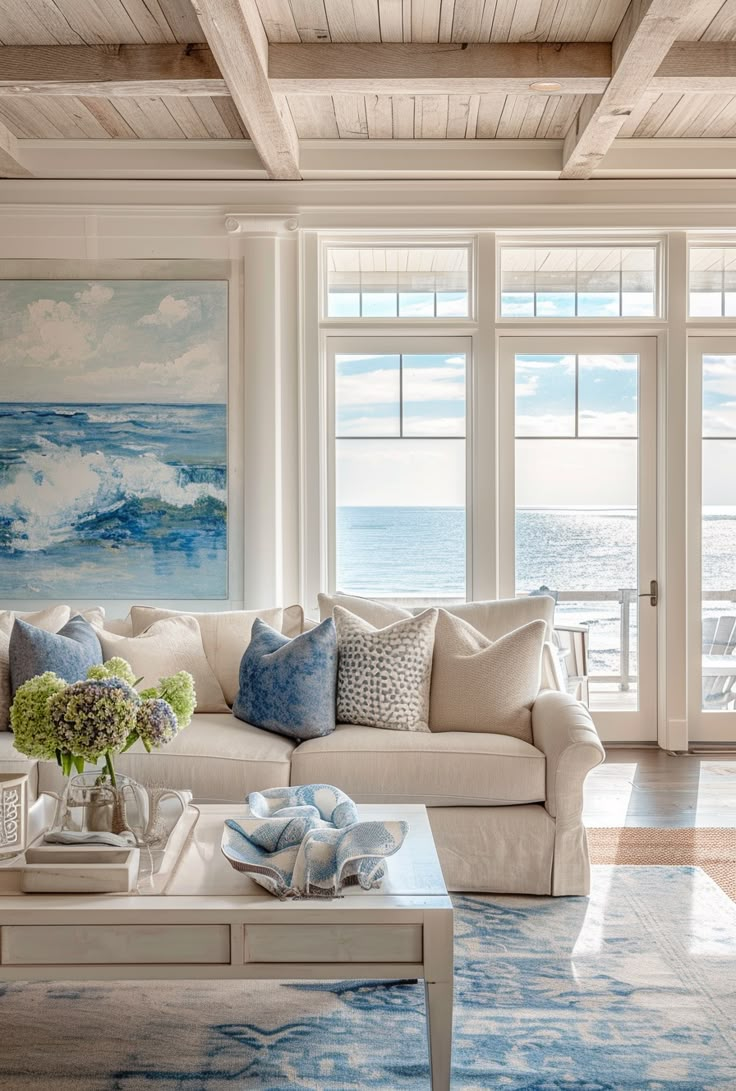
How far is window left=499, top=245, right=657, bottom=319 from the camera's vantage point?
505cm

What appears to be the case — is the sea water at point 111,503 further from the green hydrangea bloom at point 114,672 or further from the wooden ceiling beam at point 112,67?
the green hydrangea bloom at point 114,672

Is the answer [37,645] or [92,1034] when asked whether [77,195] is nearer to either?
[37,645]

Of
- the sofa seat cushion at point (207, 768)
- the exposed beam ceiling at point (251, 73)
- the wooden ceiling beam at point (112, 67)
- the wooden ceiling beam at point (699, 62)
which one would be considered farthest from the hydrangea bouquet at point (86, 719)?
the wooden ceiling beam at point (699, 62)

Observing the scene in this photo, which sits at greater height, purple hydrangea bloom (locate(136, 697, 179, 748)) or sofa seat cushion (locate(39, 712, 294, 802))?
purple hydrangea bloom (locate(136, 697, 179, 748))

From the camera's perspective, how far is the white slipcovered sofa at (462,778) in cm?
301

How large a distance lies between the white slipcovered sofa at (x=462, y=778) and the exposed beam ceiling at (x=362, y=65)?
7.84ft

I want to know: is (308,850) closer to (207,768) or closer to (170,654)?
(207,768)

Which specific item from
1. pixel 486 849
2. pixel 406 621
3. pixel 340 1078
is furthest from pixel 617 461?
pixel 340 1078

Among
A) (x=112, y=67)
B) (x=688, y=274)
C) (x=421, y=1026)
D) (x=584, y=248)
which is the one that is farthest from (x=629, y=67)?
(x=421, y=1026)

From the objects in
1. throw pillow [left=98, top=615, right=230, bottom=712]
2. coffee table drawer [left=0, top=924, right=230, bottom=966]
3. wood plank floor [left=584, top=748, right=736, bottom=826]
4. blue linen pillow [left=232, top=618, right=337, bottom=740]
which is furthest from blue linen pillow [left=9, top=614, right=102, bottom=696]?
wood plank floor [left=584, top=748, right=736, bottom=826]

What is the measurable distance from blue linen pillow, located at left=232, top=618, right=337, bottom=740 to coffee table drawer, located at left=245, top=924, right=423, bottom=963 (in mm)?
1427

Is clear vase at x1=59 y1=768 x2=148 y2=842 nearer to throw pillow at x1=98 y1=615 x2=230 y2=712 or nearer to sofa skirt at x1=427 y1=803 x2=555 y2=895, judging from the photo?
sofa skirt at x1=427 y1=803 x2=555 y2=895

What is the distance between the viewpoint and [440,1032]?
6.04 feet

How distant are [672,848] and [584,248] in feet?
10.1
